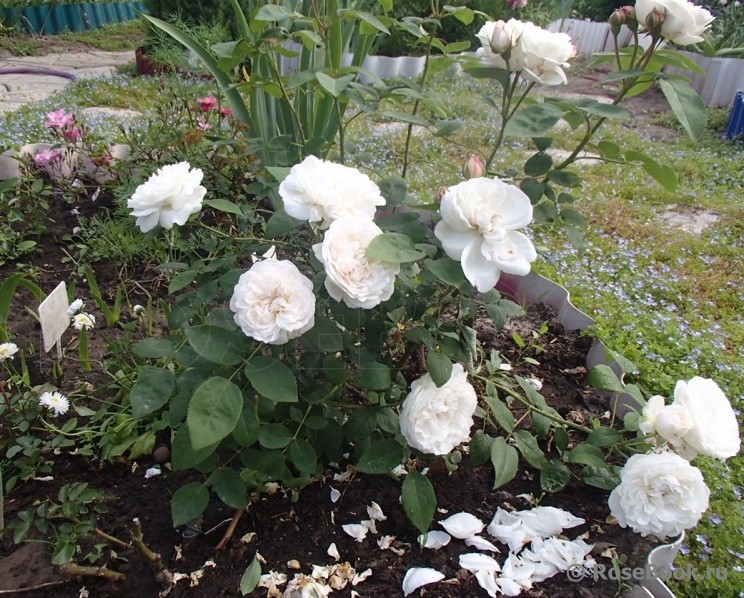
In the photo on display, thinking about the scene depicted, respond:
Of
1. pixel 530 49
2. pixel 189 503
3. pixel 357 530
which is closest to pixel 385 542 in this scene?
pixel 357 530

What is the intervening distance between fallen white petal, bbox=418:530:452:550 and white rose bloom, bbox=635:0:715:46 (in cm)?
96

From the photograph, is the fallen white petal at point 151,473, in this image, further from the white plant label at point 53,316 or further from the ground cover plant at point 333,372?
the white plant label at point 53,316

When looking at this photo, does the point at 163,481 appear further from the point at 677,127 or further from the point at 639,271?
the point at 677,127

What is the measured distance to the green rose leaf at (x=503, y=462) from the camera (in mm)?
1084

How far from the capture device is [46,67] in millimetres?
5219

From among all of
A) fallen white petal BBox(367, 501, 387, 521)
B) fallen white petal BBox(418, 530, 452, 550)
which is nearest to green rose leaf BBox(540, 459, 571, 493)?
fallen white petal BBox(418, 530, 452, 550)

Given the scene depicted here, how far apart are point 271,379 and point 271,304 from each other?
12 centimetres

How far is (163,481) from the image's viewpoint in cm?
124

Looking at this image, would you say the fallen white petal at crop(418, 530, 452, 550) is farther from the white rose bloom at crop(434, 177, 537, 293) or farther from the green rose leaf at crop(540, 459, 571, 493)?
the white rose bloom at crop(434, 177, 537, 293)

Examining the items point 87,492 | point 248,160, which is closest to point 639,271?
point 248,160

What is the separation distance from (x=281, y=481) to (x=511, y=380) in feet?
1.97

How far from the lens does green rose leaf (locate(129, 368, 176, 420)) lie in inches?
37.9

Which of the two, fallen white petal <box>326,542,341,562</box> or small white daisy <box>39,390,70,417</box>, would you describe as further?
small white daisy <box>39,390,70,417</box>

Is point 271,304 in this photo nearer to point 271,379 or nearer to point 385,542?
point 271,379
